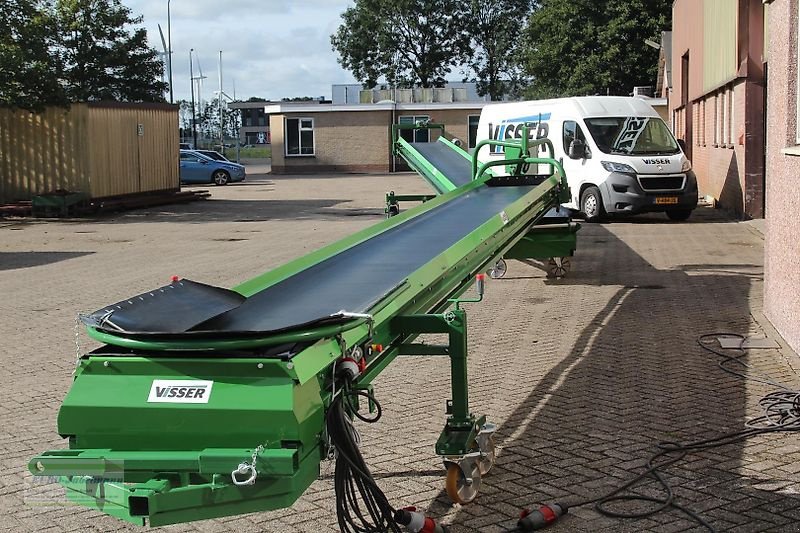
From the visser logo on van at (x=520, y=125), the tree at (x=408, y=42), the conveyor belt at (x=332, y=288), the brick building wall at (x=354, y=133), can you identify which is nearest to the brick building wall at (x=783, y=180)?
the conveyor belt at (x=332, y=288)

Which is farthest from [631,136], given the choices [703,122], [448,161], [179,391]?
[179,391]

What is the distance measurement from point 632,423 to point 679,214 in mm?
16529

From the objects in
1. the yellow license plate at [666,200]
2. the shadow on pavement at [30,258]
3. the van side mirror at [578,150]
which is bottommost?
the shadow on pavement at [30,258]

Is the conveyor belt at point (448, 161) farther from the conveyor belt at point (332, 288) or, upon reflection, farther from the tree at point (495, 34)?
the tree at point (495, 34)

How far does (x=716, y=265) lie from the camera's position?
48.7 feet

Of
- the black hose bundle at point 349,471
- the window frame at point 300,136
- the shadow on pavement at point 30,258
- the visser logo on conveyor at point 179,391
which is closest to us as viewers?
the visser logo on conveyor at point 179,391

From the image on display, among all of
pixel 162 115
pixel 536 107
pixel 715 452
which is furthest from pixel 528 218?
pixel 162 115

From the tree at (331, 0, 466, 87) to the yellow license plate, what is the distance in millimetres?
60884

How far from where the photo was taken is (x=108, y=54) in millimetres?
47969

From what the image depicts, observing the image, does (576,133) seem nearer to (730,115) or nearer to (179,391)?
(730,115)

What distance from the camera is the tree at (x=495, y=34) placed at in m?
82.5

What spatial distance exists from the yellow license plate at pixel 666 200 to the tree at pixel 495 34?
61631mm

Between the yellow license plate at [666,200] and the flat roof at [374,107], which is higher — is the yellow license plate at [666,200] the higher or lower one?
the lower one

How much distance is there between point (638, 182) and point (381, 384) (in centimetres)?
1494
